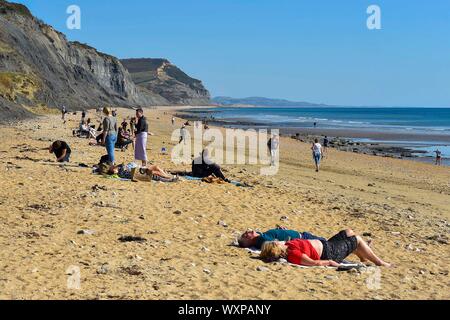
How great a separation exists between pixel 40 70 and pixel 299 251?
72493 millimetres

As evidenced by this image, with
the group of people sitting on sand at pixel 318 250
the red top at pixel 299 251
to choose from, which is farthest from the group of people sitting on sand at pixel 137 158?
the red top at pixel 299 251

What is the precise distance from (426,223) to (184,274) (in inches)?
307

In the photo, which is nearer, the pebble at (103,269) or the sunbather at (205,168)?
the pebble at (103,269)

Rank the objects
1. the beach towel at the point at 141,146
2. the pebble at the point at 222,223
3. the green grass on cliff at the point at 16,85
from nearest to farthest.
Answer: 1. the pebble at the point at 222,223
2. the beach towel at the point at 141,146
3. the green grass on cliff at the point at 16,85

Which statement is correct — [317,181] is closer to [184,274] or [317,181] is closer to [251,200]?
[251,200]

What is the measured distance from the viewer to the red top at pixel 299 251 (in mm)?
8172

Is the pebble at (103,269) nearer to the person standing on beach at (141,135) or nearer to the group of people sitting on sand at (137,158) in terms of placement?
the group of people sitting on sand at (137,158)

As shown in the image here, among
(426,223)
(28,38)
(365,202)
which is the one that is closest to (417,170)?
(365,202)

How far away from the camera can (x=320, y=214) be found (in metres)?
12.8

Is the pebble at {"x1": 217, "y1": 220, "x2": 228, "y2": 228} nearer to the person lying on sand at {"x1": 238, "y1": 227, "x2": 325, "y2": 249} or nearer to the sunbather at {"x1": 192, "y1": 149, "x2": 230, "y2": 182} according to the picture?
the person lying on sand at {"x1": 238, "y1": 227, "x2": 325, "y2": 249}

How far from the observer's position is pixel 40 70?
7400 centimetres

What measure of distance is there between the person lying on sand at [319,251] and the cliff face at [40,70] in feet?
110

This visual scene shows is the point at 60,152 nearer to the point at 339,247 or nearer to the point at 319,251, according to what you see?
the point at 319,251

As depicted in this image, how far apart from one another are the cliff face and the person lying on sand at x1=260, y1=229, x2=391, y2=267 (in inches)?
1319
